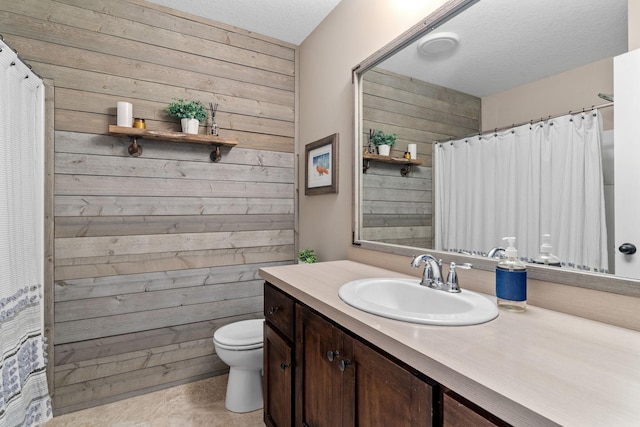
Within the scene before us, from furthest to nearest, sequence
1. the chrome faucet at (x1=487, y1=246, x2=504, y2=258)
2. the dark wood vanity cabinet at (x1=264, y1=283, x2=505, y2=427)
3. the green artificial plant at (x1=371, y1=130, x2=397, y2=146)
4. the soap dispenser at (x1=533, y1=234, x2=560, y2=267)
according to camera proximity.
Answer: the green artificial plant at (x1=371, y1=130, x2=397, y2=146) → the chrome faucet at (x1=487, y1=246, x2=504, y2=258) → the soap dispenser at (x1=533, y1=234, x2=560, y2=267) → the dark wood vanity cabinet at (x1=264, y1=283, x2=505, y2=427)

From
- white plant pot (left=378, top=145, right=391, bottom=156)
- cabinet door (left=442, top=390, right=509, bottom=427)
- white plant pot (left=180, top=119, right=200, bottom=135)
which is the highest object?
white plant pot (left=180, top=119, right=200, bottom=135)

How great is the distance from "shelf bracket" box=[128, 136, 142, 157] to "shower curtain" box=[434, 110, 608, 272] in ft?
5.85

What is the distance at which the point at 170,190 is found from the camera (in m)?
2.11

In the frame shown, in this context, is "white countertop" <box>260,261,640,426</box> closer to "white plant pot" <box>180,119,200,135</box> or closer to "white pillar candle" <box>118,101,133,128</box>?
"white plant pot" <box>180,119,200,135</box>

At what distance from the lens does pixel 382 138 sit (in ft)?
5.37

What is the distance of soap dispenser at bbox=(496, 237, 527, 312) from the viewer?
35.1 inches

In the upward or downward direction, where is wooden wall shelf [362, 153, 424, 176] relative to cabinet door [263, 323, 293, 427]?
upward

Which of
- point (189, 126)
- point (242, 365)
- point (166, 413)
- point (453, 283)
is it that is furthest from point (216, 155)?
point (453, 283)

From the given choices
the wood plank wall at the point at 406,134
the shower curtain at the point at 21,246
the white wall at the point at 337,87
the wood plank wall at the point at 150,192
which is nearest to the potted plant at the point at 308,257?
the white wall at the point at 337,87

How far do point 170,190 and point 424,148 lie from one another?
5.36ft

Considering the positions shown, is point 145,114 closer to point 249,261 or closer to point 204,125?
point 204,125

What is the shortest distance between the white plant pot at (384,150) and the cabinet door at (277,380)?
1.03 metres

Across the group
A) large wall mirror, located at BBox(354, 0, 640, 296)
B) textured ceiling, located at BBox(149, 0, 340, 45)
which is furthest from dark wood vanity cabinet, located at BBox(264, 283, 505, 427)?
textured ceiling, located at BBox(149, 0, 340, 45)

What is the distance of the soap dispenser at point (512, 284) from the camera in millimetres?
891
